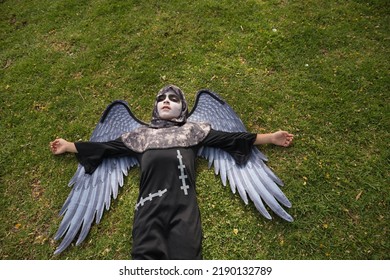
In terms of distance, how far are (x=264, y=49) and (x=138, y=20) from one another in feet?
10.7

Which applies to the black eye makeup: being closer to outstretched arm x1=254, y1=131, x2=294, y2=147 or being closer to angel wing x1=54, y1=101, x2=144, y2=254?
angel wing x1=54, y1=101, x2=144, y2=254

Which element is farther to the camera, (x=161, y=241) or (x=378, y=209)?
(x=378, y=209)

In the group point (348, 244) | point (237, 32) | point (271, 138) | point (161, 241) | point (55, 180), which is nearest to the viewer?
point (161, 241)

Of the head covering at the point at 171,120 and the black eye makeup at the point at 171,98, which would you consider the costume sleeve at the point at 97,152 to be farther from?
the black eye makeup at the point at 171,98

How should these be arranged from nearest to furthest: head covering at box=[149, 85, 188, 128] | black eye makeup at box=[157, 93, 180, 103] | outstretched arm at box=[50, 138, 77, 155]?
head covering at box=[149, 85, 188, 128] → black eye makeup at box=[157, 93, 180, 103] → outstretched arm at box=[50, 138, 77, 155]

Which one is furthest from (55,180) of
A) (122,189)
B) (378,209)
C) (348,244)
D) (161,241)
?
(378,209)

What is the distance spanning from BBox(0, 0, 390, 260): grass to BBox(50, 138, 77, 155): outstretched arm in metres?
0.22

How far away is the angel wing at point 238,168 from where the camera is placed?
13.8 feet

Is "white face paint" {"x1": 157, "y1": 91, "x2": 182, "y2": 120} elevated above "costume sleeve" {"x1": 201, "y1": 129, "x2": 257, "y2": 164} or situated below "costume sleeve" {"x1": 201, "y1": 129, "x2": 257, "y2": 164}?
above

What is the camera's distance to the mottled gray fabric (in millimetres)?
4383

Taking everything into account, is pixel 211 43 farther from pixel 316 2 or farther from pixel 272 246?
pixel 272 246

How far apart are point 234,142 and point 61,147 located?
2934mm

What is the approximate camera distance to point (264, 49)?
6230 millimetres

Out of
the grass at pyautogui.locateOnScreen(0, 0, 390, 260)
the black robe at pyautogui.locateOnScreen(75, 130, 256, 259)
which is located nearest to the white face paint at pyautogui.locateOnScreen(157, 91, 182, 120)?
the black robe at pyautogui.locateOnScreen(75, 130, 256, 259)
